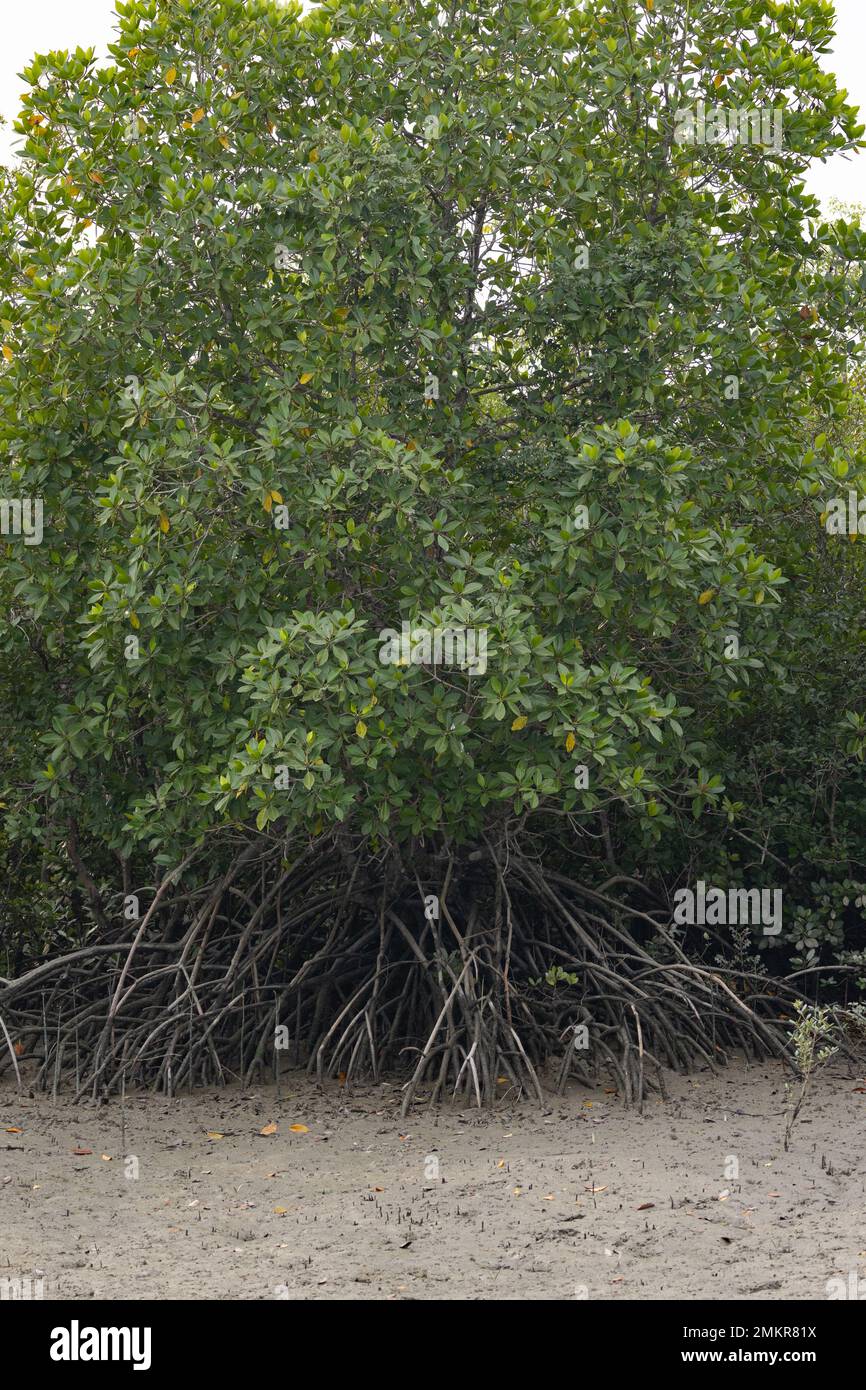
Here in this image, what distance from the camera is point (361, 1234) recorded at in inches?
241

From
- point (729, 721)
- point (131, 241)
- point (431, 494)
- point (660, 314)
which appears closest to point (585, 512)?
point (431, 494)

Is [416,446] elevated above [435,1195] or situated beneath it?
elevated above

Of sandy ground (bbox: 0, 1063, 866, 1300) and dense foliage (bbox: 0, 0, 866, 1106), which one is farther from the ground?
dense foliage (bbox: 0, 0, 866, 1106)

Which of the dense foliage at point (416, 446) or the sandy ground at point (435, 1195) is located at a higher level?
the dense foliage at point (416, 446)

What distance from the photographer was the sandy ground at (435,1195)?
558cm

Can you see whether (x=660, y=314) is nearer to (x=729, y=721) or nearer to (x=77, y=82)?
(x=729, y=721)

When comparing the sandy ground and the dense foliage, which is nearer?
the sandy ground

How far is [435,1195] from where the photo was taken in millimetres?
6547

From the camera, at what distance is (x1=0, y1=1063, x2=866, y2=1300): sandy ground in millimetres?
5582

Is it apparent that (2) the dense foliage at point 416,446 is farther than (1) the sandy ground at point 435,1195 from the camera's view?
Yes

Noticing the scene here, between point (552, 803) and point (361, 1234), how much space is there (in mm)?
2832

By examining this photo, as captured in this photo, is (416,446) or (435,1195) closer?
(435,1195)

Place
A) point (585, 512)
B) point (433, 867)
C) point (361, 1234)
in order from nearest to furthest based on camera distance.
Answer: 1. point (361, 1234)
2. point (585, 512)
3. point (433, 867)

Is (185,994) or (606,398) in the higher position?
(606,398)
